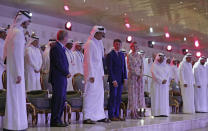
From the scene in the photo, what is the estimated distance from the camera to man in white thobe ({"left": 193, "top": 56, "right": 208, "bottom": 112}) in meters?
9.62

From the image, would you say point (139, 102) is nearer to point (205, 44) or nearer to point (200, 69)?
point (200, 69)

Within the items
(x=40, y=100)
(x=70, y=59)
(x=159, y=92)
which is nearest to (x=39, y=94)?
(x=40, y=100)

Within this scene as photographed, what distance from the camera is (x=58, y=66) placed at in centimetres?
504

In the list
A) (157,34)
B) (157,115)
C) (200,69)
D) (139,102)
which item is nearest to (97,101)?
(139,102)

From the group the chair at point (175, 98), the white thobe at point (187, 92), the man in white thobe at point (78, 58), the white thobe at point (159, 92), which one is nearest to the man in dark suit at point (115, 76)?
the white thobe at point (159, 92)

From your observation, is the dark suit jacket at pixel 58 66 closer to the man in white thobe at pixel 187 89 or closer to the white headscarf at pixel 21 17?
the white headscarf at pixel 21 17

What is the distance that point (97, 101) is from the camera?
221 inches

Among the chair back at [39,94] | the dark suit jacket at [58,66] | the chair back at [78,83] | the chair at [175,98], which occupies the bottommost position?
the chair at [175,98]

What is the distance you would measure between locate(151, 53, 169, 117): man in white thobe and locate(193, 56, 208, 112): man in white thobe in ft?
7.25

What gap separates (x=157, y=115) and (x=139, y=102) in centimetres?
103

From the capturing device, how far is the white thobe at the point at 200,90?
9.62 metres

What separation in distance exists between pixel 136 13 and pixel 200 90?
394cm

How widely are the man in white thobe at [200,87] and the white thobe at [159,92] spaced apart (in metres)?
2.22

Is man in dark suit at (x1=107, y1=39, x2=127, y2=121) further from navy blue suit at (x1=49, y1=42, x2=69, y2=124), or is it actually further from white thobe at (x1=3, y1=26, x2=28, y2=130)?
white thobe at (x1=3, y1=26, x2=28, y2=130)
